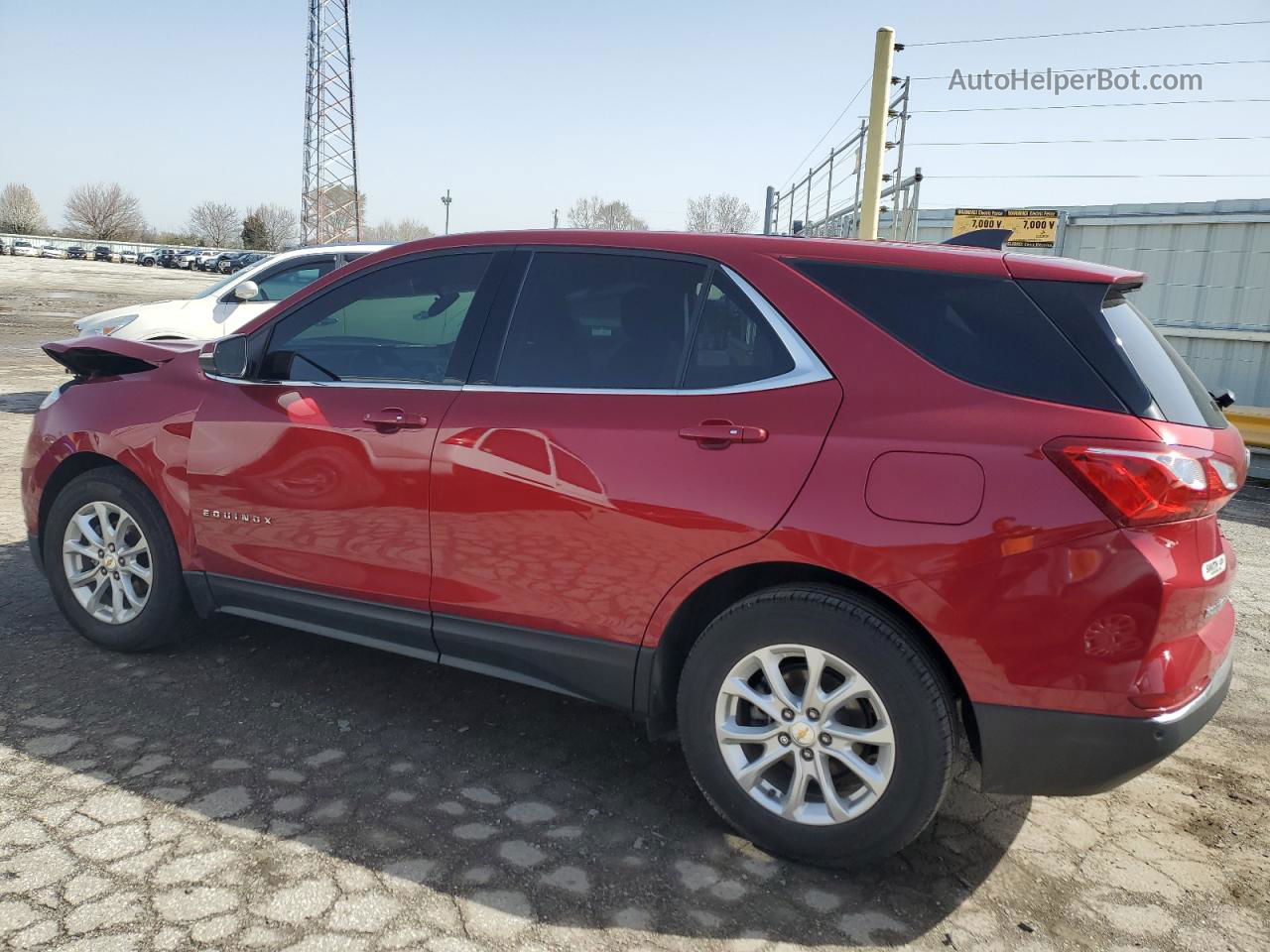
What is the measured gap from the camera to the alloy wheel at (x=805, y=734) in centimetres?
262

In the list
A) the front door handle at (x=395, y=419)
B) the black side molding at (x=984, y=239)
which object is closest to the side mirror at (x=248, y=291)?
the front door handle at (x=395, y=419)

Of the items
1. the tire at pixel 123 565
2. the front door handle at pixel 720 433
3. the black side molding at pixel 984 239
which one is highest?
the black side molding at pixel 984 239

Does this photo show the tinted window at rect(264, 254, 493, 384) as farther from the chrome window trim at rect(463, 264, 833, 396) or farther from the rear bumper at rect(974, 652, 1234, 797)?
the rear bumper at rect(974, 652, 1234, 797)

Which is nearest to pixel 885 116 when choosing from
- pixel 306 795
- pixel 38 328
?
pixel 306 795

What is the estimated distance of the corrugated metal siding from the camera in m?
11.0

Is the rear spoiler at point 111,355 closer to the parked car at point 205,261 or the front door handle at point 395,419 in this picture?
the front door handle at point 395,419

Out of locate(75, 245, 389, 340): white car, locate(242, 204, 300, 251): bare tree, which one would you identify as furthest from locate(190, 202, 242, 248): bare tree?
locate(75, 245, 389, 340): white car

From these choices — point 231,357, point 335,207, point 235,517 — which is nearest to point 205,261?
point 335,207

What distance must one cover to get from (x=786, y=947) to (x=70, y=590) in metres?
3.34

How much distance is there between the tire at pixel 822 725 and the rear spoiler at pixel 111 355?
265 cm

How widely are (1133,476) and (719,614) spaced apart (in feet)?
3.75

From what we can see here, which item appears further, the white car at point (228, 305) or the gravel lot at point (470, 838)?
the white car at point (228, 305)

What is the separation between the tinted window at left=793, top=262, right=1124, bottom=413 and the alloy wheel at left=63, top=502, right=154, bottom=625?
2.99m

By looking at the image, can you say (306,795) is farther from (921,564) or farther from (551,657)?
(921,564)
